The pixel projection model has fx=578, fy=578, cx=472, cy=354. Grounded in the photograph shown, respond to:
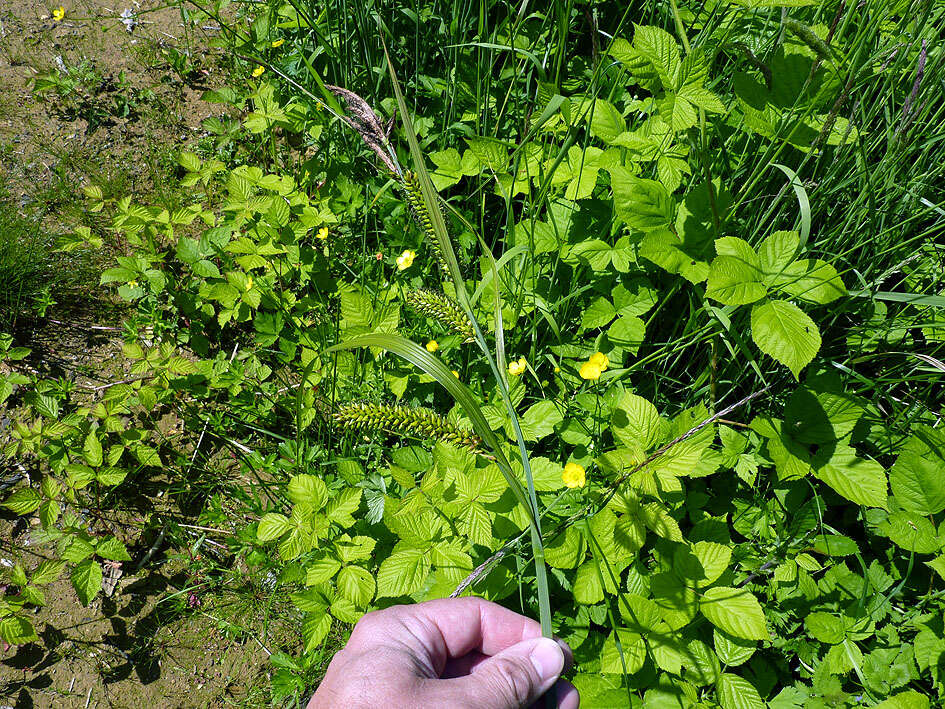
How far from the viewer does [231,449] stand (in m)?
2.38

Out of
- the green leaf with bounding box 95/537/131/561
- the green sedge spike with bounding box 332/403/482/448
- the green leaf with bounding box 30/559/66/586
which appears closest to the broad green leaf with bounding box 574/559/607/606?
the green sedge spike with bounding box 332/403/482/448

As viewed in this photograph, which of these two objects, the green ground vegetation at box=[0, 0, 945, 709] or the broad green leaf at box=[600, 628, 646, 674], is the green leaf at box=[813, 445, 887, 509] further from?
the broad green leaf at box=[600, 628, 646, 674]

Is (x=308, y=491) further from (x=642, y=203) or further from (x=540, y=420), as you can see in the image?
(x=642, y=203)

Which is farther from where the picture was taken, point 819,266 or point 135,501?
point 135,501

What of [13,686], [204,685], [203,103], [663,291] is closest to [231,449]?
[204,685]

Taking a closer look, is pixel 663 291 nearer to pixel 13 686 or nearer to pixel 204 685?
pixel 204 685

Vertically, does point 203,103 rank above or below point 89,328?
above

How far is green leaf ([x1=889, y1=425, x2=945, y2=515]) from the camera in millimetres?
1578

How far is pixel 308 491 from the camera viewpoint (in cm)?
169

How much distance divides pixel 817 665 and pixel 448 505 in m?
1.18

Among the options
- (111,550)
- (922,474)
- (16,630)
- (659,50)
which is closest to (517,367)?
(659,50)

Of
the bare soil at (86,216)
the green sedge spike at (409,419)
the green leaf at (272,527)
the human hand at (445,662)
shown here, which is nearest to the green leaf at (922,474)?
the human hand at (445,662)

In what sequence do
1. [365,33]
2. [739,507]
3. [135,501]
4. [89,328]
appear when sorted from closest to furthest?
[739,507], [135,501], [365,33], [89,328]

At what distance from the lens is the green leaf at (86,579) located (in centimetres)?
190
